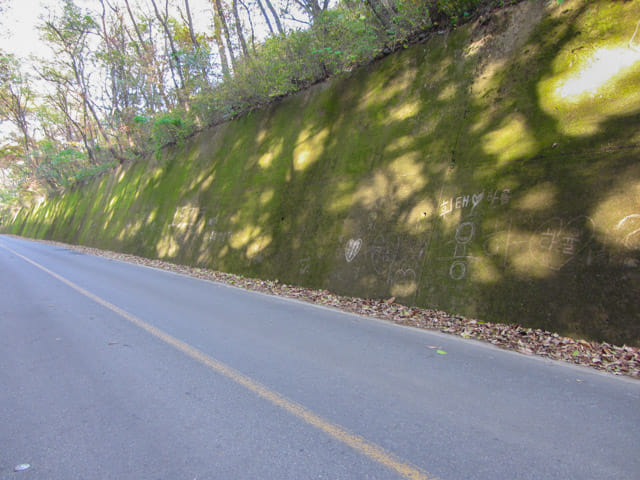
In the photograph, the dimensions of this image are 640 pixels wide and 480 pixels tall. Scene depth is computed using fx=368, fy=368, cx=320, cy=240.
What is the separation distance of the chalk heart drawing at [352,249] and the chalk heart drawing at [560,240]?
3881 millimetres

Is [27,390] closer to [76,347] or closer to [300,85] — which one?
[76,347]

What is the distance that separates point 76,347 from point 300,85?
11.6 metres

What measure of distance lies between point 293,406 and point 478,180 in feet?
19.3

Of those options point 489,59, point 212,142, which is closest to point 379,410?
point 489,59

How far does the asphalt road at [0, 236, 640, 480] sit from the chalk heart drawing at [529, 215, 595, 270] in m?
1.92

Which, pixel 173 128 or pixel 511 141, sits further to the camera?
pixel 173 128

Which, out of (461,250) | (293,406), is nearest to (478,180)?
(461,250)

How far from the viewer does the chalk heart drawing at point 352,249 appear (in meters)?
9.06

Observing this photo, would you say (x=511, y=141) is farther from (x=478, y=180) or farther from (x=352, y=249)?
(x=352, y=249)

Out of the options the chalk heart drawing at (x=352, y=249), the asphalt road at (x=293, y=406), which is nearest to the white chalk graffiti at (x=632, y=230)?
the asphalt road at (x=293, y=406)

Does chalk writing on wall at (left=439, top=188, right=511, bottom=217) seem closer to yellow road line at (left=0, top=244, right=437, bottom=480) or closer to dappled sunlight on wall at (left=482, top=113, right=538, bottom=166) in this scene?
dappled sunlight on wall at (left=482, top=113, right=538, bottom=166)

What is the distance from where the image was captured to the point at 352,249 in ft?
30.1

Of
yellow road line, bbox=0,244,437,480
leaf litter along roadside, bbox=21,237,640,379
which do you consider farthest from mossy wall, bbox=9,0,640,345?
yellow road line, bbox=0,244,437,480

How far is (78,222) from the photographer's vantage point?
108 ft
